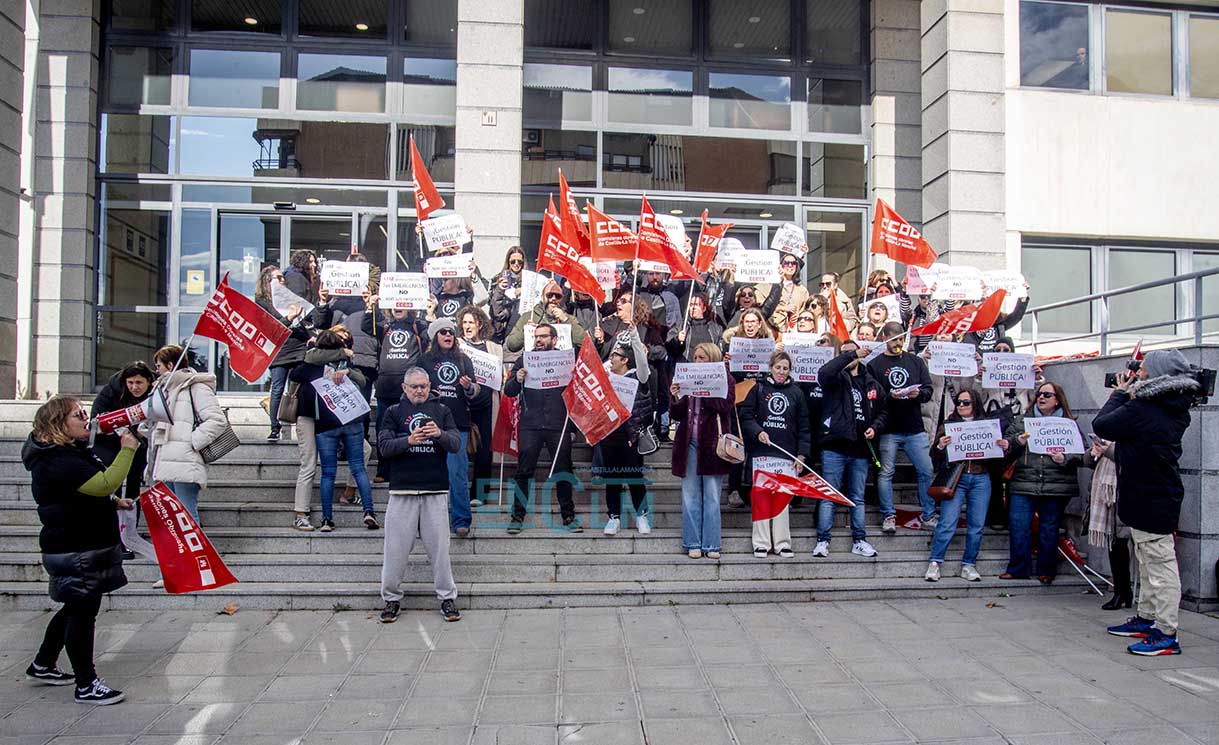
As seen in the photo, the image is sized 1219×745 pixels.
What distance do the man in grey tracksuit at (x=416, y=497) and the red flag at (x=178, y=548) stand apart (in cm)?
137

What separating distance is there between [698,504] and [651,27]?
31.2 ft

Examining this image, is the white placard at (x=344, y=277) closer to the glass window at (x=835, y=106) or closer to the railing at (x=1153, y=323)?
the railing at (x=1153, y=323)

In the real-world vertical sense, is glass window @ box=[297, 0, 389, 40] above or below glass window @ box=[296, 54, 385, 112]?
above

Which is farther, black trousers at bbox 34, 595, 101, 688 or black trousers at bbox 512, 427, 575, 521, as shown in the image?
black trousers at bbox 512, 427, 575, 521

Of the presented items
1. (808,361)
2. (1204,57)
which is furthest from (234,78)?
(1204,57)

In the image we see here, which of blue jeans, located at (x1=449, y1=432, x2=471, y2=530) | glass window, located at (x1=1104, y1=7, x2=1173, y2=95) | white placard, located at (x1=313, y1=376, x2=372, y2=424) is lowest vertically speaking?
blue jeans, located at (x1=449, y1=432, x2=471, y2=530)

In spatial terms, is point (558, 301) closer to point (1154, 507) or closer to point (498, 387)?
point (498, 387)

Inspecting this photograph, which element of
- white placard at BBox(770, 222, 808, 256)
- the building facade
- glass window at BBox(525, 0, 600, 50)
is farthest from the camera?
glass window at BBox(525, 0, 600, 50)

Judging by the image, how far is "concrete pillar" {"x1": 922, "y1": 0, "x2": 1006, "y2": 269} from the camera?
13.8 metres

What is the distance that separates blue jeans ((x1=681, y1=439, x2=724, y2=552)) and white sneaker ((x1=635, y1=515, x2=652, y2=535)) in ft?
1.51

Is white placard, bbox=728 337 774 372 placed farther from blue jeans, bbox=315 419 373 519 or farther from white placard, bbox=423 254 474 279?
blue jeans, bbox=315 419 373 519

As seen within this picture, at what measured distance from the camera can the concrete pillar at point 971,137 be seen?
543 inches

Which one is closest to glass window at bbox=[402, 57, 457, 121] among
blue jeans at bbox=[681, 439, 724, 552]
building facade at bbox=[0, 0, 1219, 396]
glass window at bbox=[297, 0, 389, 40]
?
building facade at bbox=[0, 0, 1219, 396]

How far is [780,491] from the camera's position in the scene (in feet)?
28.6
